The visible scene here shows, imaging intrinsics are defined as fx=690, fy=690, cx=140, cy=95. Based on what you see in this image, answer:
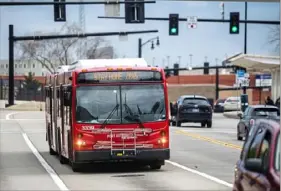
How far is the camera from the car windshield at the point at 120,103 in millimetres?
16609

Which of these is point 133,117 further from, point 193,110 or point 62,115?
point 193,110

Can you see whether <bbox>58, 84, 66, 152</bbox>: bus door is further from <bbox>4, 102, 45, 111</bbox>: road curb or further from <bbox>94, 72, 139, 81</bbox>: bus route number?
<bbox>4, 102, 45, 111</bbox>: road curb

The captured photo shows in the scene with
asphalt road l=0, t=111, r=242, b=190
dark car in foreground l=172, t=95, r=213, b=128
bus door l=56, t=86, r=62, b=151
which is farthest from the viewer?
dark car in foreground l=172, t=95, r=213, b=128

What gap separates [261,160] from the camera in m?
7.03

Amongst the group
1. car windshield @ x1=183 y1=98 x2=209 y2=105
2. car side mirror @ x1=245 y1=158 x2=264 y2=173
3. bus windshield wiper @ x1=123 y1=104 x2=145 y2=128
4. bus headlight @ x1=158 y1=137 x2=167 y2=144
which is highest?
car side mirror @ x1=245 y1=158 x2=264 y2=173

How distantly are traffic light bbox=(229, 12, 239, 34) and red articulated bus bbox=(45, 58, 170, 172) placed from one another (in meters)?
22.4

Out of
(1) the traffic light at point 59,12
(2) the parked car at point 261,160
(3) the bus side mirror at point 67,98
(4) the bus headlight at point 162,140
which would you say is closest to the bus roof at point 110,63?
(3) the bus side mirror at point 67,98

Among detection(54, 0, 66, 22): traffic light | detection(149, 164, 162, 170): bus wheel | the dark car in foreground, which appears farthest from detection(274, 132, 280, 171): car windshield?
the dark car in foreground

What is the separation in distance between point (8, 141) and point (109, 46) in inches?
3013

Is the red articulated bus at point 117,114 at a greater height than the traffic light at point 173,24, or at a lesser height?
lesser

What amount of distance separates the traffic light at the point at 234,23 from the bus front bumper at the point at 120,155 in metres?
23.2

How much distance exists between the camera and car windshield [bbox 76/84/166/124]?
1661 centimetres

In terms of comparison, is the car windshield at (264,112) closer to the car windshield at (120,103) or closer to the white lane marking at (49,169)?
the white lane marking at (49,169)

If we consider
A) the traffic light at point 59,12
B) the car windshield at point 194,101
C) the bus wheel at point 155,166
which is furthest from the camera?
the car windshield at point 194,101
